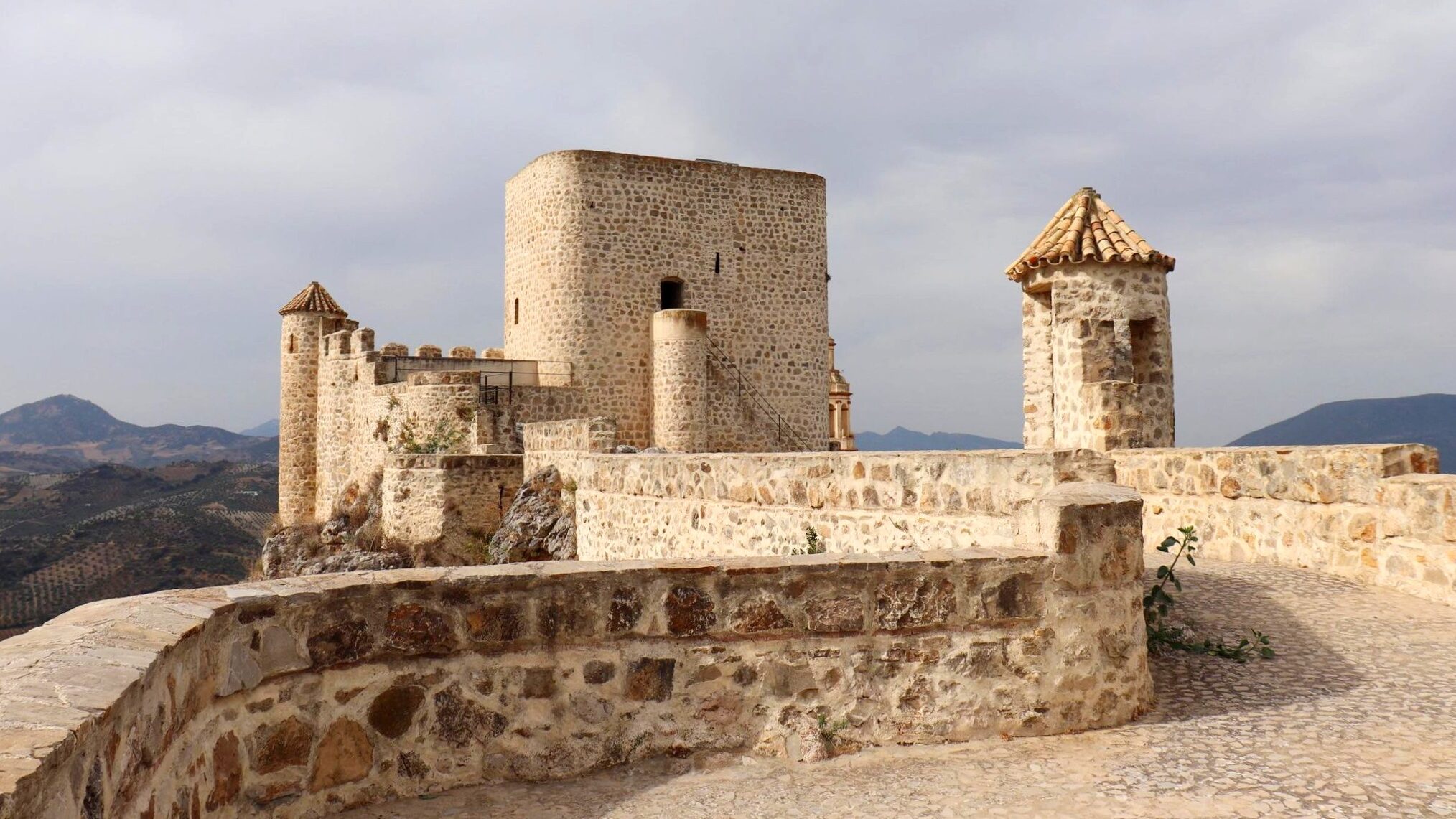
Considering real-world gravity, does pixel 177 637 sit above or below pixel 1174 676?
above

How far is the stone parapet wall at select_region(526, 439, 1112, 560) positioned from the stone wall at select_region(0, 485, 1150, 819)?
2.61 feet

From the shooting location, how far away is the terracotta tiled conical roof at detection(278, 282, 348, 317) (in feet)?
82.5

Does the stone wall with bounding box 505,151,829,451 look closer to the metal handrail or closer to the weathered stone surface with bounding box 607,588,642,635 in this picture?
the metal handrail

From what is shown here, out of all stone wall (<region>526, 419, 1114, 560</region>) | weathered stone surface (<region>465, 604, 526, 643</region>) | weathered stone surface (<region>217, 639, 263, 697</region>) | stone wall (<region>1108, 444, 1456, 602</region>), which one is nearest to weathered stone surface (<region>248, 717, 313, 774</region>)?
weathered stone surface (<region>217, 639, 263, 697</region>)

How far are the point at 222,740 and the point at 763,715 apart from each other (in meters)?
2.03

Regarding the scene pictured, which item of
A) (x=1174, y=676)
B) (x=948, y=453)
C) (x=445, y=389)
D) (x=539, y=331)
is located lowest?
(x=1174, y=676)

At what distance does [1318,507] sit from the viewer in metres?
7.69

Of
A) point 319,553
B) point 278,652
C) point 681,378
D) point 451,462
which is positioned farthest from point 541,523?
point 278,652

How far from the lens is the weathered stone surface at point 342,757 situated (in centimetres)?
363

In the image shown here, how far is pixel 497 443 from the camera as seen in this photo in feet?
66.4

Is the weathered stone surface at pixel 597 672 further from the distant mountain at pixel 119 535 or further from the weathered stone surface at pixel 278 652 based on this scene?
the distant mountain at pixel 119 535

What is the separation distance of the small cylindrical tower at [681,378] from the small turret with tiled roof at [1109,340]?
12.5 meters

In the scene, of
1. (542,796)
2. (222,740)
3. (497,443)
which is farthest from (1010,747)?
(497,443)

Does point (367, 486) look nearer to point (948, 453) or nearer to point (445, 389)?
point (445, 389)
